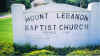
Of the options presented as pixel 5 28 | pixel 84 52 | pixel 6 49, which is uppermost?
pixel 5 28

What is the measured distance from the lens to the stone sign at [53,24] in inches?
282

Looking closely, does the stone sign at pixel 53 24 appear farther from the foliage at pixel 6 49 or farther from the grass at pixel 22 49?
the foliage at pixel 6 49

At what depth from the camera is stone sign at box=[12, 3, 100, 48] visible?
716 centimetres

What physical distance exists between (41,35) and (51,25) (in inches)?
17.1

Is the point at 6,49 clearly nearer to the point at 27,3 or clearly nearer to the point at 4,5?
the point at 4,5

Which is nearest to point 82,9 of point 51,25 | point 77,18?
point 77,18

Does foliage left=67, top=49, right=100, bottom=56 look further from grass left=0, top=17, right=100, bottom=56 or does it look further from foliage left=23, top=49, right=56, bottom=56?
foliage left=23, top=49, right=56, bottom=56

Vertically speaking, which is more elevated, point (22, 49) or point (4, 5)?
point (4, 5)

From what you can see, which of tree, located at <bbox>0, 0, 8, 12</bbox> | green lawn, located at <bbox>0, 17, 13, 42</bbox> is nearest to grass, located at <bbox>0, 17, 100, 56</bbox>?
green lawn, located at <bbox>0, 17, 13, 42</bbox>

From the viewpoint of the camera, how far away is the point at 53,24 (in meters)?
7.18

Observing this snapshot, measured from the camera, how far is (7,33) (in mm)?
7227

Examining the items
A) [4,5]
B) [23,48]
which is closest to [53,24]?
[23,48]

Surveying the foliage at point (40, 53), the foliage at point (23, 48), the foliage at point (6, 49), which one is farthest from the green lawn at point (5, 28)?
the foliage at point (40, 53)

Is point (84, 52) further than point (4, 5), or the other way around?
point (4, 5)
